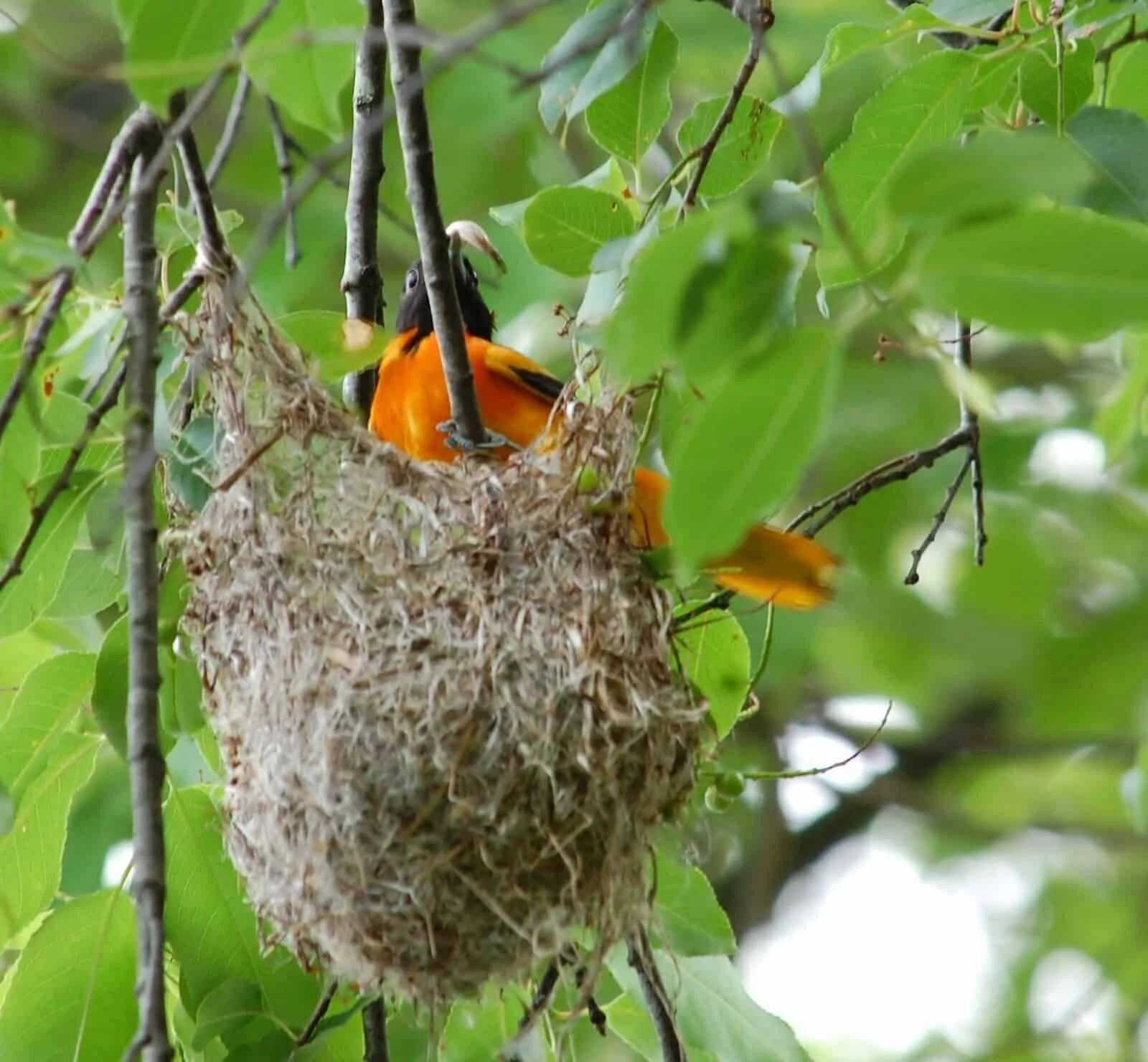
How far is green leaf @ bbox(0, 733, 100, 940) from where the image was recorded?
2531 millimetres

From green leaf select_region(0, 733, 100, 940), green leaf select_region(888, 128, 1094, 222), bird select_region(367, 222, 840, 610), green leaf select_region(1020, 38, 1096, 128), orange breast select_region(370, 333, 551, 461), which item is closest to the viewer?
green leaf select_region(888, 128, 1094, 222)

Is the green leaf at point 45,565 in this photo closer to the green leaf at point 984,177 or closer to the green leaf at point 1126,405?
the green leaf at point 984,177

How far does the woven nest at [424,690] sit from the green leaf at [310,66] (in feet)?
1.99

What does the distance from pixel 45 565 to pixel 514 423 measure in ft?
4.04

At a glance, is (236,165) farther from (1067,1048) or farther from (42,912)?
(1067,1048)

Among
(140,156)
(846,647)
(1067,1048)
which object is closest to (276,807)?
(140,156)

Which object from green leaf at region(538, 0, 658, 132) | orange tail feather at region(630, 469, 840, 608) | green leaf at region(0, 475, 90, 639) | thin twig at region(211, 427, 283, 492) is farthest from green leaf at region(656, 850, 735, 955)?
green leaf at region(0, 475, 90, 639)

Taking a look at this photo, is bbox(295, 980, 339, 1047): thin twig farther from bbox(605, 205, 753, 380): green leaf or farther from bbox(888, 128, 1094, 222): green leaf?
bbox(888, 128, 1094, 222): green leaf

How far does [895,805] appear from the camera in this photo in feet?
20.8

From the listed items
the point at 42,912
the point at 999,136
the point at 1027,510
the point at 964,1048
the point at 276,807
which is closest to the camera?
the point at 999,136

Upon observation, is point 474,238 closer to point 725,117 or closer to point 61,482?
point 725,117

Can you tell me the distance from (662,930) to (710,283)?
1.27m

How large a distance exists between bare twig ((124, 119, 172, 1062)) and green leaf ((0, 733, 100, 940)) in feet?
2.27

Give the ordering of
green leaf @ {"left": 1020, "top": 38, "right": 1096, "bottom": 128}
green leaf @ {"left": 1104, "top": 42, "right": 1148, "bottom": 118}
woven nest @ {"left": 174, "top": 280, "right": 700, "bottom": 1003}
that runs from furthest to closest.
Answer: green leaf @ {"left": 1104, "top": 42, "right": 1148, "bottom": 118}, green leaf @ {"left": 1020, "top": 38, "right": 1096, "bottom": 128}, woven nest @ {"left": 174, "top": 280, "right": 700, "bottom": 1003}
